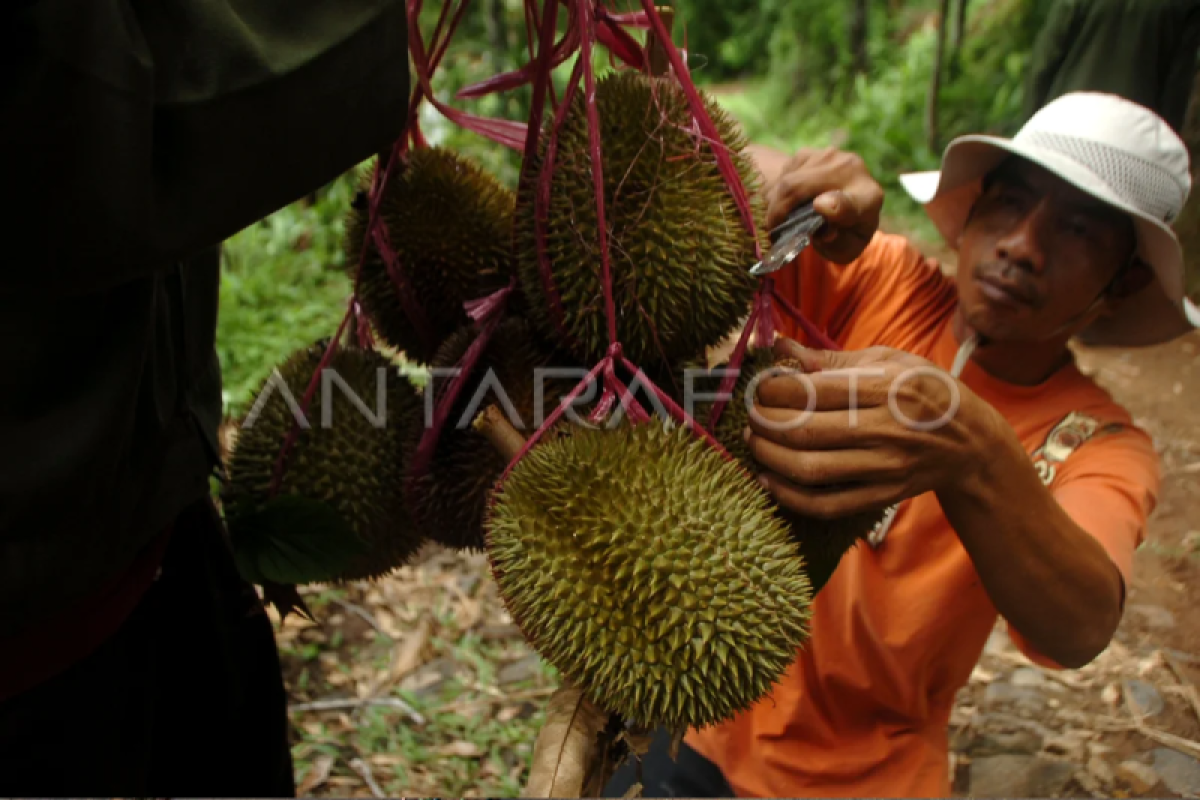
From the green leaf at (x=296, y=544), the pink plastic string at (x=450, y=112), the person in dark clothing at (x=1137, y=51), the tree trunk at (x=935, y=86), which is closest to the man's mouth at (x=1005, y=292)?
the pink plastic string at (x=450, y=112)

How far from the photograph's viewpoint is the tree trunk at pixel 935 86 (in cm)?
451

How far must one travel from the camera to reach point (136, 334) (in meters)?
0.89

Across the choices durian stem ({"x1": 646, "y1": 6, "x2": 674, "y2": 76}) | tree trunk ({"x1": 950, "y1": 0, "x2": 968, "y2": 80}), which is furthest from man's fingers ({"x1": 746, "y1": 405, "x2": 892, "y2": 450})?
tree trunk ({"x1": 950, "y1": 0, "x2": 968, "y2": 80})

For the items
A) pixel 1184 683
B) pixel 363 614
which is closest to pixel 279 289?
pixel 363 614

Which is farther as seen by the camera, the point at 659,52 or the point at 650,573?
the point at 659,52

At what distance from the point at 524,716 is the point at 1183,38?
7.64ft

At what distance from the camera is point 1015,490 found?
102 cm

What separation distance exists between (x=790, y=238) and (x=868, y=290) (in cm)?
62

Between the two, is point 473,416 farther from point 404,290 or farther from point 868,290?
point 868,290

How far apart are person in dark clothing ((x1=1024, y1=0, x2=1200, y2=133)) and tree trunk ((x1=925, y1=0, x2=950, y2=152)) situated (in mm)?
2295

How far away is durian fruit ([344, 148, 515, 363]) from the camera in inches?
A: 45.6

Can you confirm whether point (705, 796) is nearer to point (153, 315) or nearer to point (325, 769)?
point (325, 769)

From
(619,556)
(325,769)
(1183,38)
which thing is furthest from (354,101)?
(1183,38)

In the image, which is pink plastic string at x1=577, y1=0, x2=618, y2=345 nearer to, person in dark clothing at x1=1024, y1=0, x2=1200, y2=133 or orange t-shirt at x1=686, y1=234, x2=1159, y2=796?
orange t-shirt at x1=686, y1=234, x2=1159, y2=796
